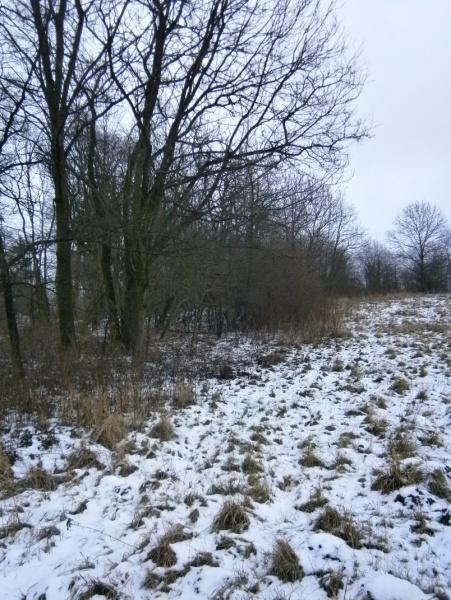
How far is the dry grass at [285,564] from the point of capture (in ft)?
9.21

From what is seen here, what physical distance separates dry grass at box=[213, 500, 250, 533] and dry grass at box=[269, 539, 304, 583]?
1.34 feet

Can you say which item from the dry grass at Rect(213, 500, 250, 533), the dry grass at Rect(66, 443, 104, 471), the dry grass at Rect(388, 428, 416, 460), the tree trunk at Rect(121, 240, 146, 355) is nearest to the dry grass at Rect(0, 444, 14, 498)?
the dry grass at Rect(66, 443, 104, 471)

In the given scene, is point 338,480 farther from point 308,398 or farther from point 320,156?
point 320,156

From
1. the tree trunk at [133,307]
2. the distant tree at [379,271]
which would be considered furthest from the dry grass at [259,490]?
the distant tree at [379,271]

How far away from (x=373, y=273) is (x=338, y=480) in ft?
150

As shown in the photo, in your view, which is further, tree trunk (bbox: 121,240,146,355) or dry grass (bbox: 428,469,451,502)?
tree trunk (bbox: 121,240,146,355)

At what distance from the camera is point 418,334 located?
10.5 metres

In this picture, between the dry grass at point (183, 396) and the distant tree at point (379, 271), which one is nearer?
the dry grass at point (183, 396)

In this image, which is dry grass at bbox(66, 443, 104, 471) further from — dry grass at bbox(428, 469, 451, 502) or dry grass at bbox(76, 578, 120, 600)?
dry grass at bbox(428, 469, 451, 502)

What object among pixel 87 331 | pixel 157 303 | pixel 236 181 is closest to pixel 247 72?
pixel 236 181

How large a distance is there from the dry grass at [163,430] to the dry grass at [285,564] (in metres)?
2.38

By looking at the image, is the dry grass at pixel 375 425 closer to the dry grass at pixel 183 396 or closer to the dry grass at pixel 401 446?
the dry grass at pixel 401 446

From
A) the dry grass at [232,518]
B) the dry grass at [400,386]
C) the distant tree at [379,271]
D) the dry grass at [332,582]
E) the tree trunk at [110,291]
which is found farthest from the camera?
the distant tree at [379,271]

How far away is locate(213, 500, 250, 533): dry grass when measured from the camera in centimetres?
336
